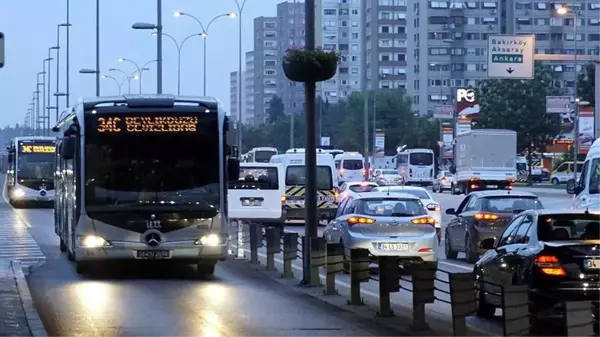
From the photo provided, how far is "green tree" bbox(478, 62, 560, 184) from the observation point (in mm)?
90750

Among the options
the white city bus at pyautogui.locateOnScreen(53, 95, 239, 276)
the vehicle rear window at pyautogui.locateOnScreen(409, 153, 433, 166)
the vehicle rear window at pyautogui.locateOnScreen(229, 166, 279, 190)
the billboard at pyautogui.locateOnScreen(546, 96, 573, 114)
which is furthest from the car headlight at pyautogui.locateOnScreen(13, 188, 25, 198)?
the vehicle rear window at pyautogui.locateOnScreen(409, 153, 433, 166)

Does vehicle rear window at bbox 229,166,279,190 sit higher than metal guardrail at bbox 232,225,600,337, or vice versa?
vehicle rear window at bbox 229,166,279,190

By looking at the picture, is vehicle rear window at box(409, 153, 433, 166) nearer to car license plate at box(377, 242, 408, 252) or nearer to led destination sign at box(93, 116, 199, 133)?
car license plate at box(377, 242, 408, 252)

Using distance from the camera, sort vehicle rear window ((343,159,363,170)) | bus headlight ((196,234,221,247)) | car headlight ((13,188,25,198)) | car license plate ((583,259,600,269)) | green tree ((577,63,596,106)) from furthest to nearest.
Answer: green tree ((577,63,596,106)) → vehicle rear window ((343,159,363,170)) → car headlight ((13,188,25,198)) → bus headlight ((196,234,221,247)) → car license plate ((583,259,600,269))

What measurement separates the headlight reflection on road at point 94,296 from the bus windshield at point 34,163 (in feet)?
117

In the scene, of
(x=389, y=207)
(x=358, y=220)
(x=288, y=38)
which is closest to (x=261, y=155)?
(x=389, y=207)

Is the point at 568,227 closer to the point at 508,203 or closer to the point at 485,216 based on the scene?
the point at 485,216

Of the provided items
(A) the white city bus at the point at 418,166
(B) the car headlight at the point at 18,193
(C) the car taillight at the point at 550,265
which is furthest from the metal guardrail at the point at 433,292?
(A) the white city bus at the point at 418,166

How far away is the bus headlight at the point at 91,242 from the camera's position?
20391 millimetres

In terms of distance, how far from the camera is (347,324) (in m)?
15.2

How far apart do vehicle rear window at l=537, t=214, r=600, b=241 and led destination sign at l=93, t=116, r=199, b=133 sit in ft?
26.6

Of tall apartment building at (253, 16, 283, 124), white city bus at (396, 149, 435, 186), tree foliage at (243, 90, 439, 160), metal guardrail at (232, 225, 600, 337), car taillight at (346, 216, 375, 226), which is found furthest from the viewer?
tall apartment building at (253, 16, 283, 124)

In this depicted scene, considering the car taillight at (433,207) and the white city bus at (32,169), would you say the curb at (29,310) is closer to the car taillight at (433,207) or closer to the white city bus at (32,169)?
the car taillight at (433,207)

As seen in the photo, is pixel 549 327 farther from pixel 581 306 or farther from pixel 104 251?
pixel 104 251
